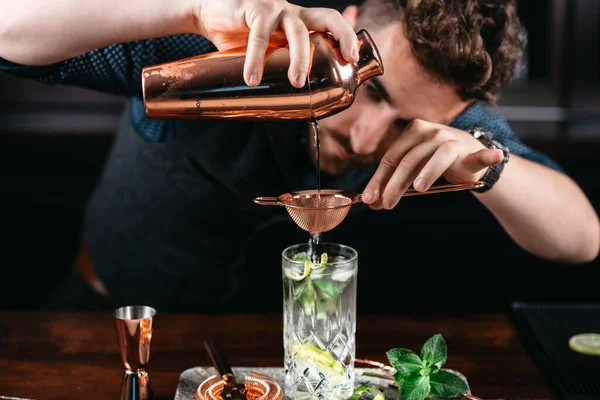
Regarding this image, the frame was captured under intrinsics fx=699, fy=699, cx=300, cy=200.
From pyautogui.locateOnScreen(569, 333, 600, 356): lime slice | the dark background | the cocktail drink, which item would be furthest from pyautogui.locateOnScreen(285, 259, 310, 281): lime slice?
the dark background

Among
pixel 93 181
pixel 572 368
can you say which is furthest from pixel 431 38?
pixel 93 181

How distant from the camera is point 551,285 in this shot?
298 cm

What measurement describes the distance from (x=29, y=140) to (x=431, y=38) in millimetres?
2319

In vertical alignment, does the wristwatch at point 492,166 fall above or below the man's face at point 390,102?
below

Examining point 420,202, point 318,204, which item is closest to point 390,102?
point 318,204

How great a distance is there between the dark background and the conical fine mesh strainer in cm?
144

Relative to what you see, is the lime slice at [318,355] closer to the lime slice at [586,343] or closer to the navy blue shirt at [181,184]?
the lime slice at [586,343]

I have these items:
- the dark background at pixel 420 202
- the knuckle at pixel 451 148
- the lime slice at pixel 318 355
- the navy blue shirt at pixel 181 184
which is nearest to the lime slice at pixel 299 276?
the lime slice at pixel 318 355

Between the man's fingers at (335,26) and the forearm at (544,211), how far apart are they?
738 millimetres

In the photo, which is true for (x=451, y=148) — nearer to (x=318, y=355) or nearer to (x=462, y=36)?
(x=462, y=36)

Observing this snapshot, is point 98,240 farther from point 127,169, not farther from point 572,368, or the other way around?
point 572,368

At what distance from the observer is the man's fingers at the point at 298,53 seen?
1.09 meters

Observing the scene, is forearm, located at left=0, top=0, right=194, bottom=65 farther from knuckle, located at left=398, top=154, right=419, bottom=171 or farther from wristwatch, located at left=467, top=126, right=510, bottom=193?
wristwatch, located at left=467, top=126, right=510, bottom=193

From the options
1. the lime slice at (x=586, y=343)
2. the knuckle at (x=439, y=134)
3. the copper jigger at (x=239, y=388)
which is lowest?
the lime slice at (x=586, y=343)
